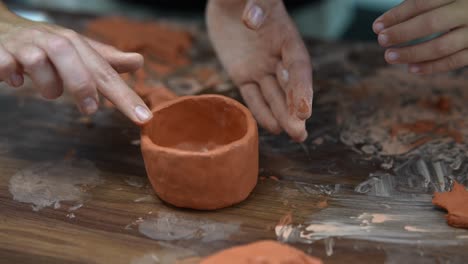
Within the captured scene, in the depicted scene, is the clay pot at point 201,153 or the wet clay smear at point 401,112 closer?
the clay pot at point 201,153

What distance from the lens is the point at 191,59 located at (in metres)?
1.95

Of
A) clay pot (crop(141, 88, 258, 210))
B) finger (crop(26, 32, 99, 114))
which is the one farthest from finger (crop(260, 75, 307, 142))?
finger (crop(26, 32, 99, 114))

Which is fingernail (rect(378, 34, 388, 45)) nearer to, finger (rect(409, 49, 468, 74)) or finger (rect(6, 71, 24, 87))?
finger (rect(409, 49, 468, 74))

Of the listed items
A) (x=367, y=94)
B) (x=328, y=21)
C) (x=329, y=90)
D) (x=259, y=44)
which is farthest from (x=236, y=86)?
(x=328, y=21)

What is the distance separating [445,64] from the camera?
138cm

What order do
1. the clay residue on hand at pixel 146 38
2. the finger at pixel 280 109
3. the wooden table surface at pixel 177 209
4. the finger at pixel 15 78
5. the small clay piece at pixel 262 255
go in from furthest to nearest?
1. the clay residue on hand at pixel 146 38
2. the finger at pixel 280 109
3. the finger at pixel 15 78
4. the wooden table surface at pixel 177 209
5. the small clay piece at pixel 262 255

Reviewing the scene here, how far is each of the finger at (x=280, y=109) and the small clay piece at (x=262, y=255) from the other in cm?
35

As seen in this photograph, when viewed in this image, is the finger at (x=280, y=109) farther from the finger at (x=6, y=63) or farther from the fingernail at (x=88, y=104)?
the finger at (x=6, y=63)

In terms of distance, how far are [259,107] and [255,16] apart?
0.25m

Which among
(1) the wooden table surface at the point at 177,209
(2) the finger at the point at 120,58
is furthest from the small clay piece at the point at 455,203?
(2) the finger at the point at 120,58

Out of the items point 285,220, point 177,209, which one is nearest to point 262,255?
point 285,220

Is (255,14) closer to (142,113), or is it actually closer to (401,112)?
(142,113)

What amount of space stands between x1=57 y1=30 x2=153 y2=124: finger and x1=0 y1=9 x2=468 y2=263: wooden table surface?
0.69ft

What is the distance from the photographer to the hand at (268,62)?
1326 mm
